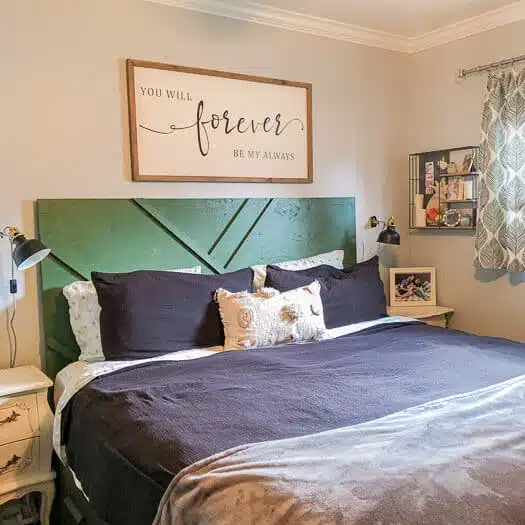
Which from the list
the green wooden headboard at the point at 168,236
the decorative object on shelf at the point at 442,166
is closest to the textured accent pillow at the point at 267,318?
the green wooden headboard at the point at 168,236

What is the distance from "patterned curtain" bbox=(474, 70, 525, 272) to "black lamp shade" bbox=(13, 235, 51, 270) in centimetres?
237

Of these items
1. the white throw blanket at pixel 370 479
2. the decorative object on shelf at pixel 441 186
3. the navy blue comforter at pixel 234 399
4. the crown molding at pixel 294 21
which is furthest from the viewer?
the decorative object on shelf at pixel 441 186

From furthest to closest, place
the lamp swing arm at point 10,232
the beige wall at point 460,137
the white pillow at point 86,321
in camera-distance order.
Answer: the beige wall at point 460,137, the white pillow at point 86,321, the lamp swing arm at point 10,232

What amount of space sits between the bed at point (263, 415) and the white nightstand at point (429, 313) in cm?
40

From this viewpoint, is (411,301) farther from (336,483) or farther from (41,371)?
(336,483)

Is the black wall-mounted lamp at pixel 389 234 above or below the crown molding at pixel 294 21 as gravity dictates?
below

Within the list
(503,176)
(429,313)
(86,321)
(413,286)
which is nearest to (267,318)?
(86,321)

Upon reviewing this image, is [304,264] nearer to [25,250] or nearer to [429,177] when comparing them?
[429,177]

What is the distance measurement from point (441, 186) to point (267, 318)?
5.42 feet

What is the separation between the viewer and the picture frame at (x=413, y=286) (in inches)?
146

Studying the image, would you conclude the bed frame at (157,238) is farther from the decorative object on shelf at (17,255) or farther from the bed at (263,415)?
the decorative object on shelf at (17,255)

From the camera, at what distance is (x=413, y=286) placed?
147 inches

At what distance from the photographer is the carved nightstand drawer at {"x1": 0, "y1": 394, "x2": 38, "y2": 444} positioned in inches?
85.4

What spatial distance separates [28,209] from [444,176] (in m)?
2.45
